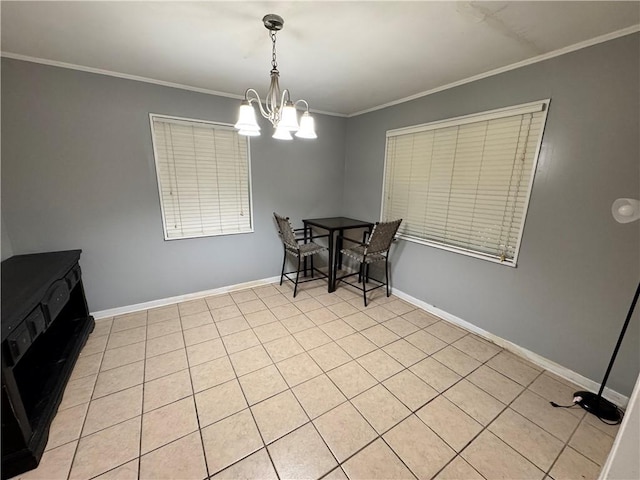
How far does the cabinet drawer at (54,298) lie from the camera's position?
1.55 metres

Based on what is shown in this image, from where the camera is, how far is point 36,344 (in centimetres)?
192

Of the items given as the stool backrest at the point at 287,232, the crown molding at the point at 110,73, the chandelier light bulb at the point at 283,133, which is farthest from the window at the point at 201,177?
the chandelier light bulb at the point at 283,133

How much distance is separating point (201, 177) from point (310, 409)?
8.11 feet

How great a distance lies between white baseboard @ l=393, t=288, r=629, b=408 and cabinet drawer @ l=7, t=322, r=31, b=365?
3117 mm

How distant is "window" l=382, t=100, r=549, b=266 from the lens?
2008 millimetres

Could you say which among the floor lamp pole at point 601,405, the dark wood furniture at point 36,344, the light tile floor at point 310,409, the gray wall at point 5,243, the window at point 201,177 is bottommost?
the light tile floor at point 310,409

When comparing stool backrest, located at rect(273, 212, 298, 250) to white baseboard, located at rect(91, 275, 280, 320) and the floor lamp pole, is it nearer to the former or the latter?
white baseboard, located at rect(91, 275, 280, 320)

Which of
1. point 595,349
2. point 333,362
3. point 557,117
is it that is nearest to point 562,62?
point 557,117

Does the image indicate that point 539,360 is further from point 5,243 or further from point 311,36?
point 5,243

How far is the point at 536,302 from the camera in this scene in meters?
2.02

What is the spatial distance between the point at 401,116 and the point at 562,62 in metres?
1.38

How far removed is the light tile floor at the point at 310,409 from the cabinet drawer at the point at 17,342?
1.84 ft

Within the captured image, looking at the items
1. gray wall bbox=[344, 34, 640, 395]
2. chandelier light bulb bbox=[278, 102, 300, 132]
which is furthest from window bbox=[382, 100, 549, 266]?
chandelier light bulb bbox=[278, 102, 300, 132]

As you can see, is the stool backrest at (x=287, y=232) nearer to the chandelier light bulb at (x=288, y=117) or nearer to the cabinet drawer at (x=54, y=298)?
the chandelier light bulb at (x=288, y=117)
